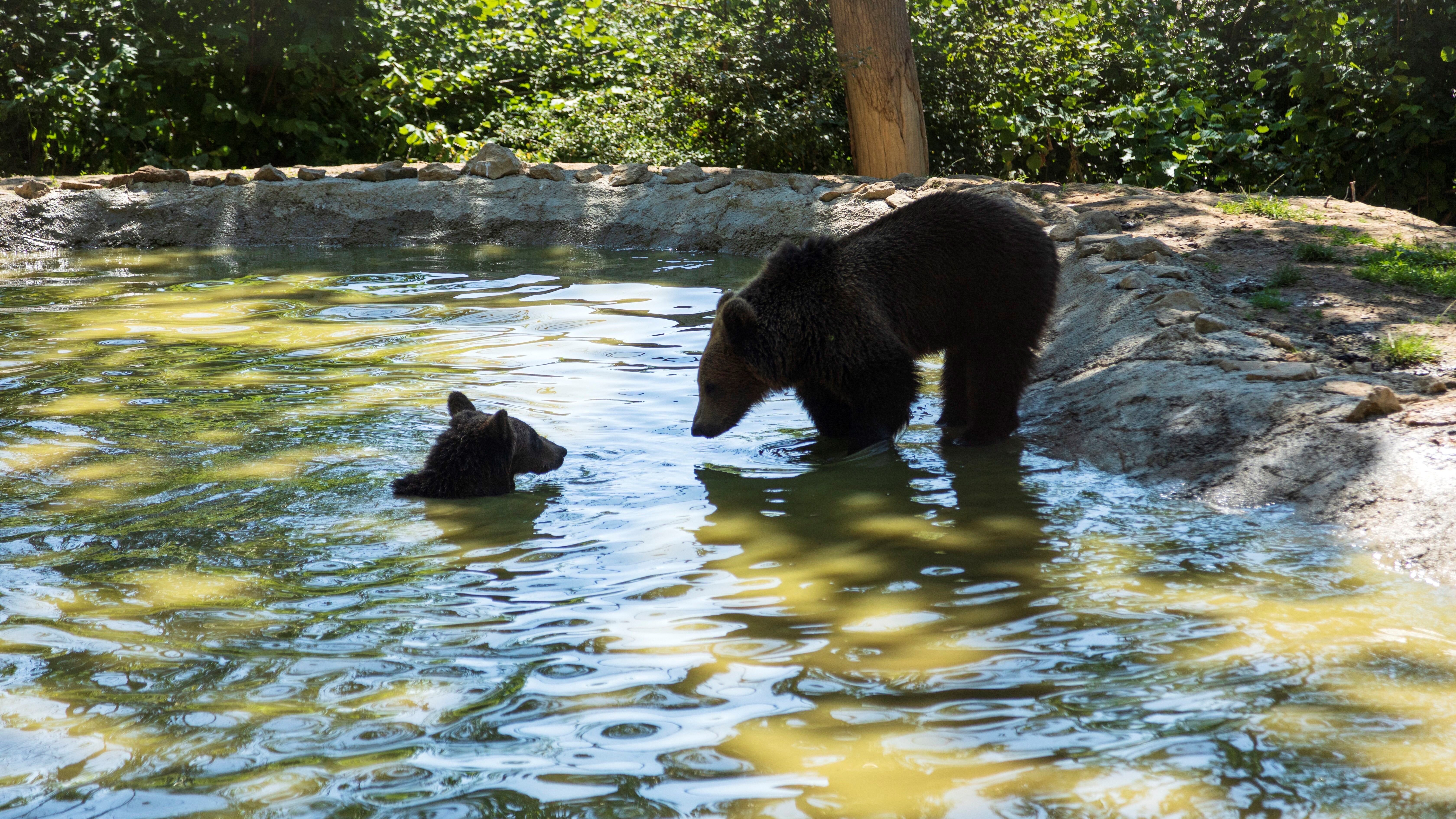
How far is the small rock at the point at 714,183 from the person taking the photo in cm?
1327

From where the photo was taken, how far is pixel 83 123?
16.4m

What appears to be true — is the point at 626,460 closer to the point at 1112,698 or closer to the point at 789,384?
the point at 789,384

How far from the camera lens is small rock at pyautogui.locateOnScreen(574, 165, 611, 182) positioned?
14.0m

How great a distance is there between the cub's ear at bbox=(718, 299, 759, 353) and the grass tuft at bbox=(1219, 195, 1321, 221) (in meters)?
6.26

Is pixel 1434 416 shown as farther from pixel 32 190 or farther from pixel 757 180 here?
pixel 32 190

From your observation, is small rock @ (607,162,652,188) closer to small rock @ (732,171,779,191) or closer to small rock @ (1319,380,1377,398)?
small rock @ (732,171,779,191)

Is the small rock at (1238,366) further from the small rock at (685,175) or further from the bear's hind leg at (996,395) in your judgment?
the small rock at (685,175)

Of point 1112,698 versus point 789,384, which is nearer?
point 1112,698

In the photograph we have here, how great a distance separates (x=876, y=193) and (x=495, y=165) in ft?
17.0

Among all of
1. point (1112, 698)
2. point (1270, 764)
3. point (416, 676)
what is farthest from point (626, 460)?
point (1270, 764)

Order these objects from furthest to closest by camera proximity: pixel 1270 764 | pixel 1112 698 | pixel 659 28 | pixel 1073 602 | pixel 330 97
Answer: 1. pixel 659 28
2. pixel 330 97
3. pixel 1073 602
4. pixel 1112 698
5. pixel 1270 764

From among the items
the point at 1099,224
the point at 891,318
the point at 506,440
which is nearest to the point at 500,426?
the point at 506,440

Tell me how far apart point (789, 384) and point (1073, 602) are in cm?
291

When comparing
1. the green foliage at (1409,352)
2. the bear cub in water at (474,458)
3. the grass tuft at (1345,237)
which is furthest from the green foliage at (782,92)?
the bear cub in water at (474,458)
